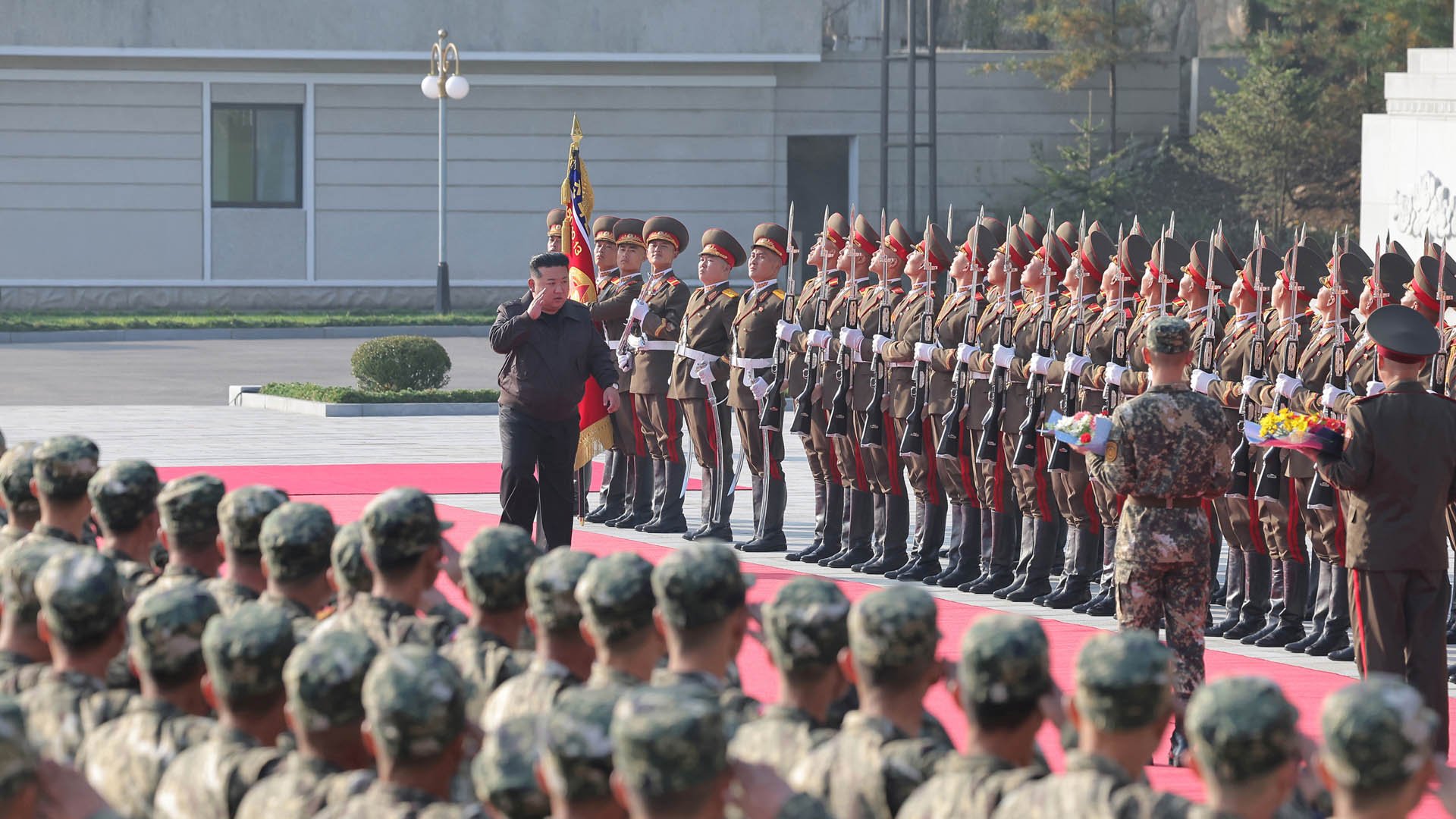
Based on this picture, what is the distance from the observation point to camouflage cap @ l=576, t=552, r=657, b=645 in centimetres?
482

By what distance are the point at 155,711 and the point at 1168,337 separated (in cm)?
421

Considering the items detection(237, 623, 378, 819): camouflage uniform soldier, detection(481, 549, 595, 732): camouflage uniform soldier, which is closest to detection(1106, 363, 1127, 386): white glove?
detection(481, 549, 595, 732): camouflage uniform soldier

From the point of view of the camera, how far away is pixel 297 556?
571 cm

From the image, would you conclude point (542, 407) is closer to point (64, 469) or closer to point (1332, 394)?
point (1332, 394)

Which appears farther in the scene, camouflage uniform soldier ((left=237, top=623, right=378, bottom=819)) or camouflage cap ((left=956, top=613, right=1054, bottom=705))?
camouflage cap ((left=956, top=613, right=1054, bottom=705))

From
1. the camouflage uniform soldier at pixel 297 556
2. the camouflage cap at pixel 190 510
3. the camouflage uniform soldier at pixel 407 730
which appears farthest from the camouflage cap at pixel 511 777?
the camouflage cap at pixel 190 510

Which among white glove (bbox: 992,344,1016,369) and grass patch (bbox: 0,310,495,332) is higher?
grass patch (bbox: 0,310,495,332)

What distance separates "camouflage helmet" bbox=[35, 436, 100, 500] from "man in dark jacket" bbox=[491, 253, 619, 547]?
429 cm

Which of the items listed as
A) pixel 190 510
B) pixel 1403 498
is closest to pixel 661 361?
pixel 1403 498

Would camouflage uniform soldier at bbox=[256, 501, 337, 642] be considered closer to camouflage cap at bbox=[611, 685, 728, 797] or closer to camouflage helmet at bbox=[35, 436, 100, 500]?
camouflage helmet at bbox=[35, 436, 100, 500]

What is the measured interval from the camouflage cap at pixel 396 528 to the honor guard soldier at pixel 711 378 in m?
7.52

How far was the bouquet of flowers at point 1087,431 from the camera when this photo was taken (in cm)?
797

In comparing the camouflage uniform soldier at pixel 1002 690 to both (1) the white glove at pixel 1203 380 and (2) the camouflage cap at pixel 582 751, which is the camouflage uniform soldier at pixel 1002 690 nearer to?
(2) the camouflage cap at pixel 582 751

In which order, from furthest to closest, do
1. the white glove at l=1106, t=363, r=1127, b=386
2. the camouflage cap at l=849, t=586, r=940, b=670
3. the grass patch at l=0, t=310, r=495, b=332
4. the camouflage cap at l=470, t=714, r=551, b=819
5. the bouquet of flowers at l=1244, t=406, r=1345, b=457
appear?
the grass patch at l=0, t=310, r=495, b=332, the white glove at l=1106, t=363, r=1127, b=386, the bouquet of flowers at l=1244, t=406, r=1345, b=457, the camouflage cap at l=849, t=586, r=940, b=670, the camouflage cap at l=470, t=714, r=551, b=819
